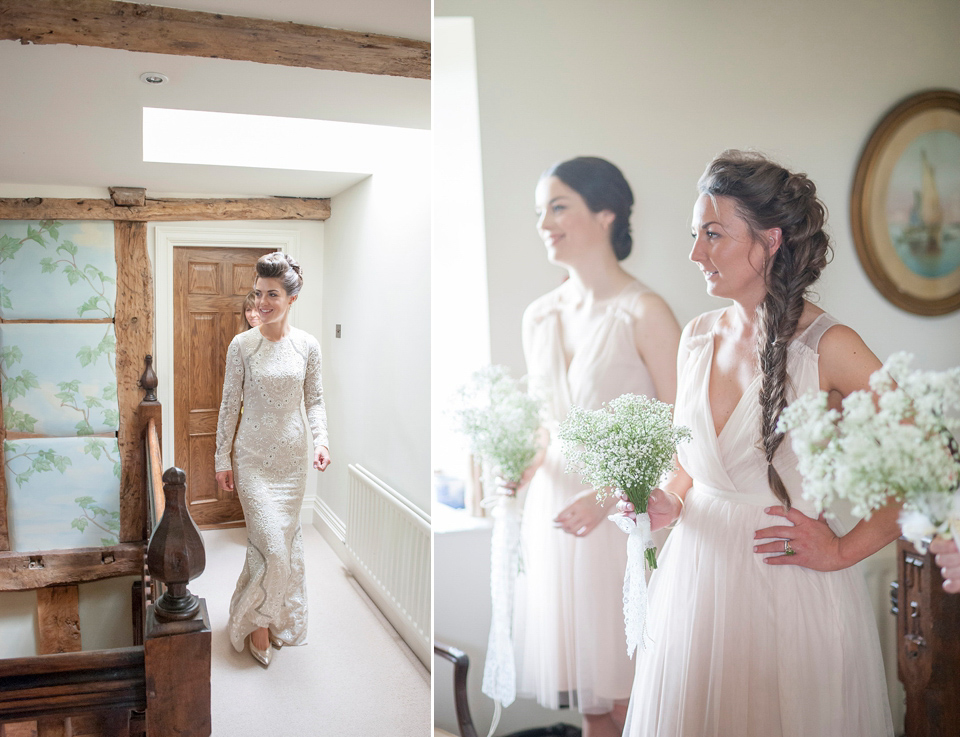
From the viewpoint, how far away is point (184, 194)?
4.64ft

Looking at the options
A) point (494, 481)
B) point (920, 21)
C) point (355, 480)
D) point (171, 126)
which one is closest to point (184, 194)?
point (171, 126)

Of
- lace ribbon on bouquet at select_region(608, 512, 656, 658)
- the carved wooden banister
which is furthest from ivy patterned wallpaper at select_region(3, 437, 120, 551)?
lace ribbon on bouquet at select_region(608, 512, 656, 658)

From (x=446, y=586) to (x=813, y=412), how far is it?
0.78 metres

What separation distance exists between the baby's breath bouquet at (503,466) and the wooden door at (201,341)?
51 centimetres

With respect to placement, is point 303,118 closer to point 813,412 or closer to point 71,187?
point 71,187

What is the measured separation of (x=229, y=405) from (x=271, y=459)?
0.15 m

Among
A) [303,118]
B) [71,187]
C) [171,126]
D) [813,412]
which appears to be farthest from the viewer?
[303,118]

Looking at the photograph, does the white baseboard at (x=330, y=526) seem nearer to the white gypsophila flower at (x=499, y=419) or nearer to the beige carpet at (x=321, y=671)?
the beige carpet at (x=321, y=671)

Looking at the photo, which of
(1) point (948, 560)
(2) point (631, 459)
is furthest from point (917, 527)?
(2) point (631, 459)

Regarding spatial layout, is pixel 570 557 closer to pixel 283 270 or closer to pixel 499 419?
pixel 499 419

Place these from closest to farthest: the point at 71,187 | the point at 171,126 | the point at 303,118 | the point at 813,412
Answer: the point at 813,412, the point at 71,187, the point at 171,126, the point at 303,118

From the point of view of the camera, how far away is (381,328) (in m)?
1.64

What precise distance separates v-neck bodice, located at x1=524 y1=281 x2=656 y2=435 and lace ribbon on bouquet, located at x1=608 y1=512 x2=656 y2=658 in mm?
215

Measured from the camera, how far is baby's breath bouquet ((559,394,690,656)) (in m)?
1.19
